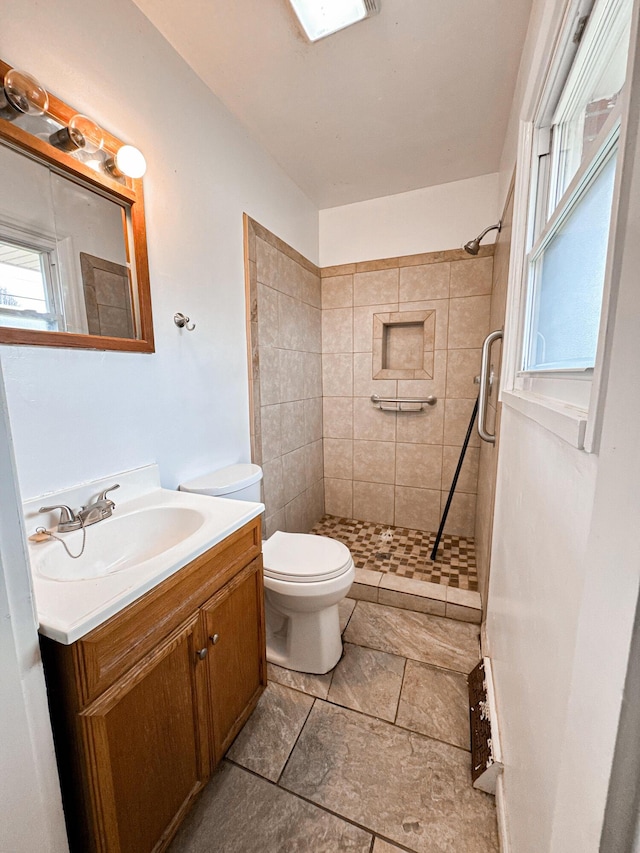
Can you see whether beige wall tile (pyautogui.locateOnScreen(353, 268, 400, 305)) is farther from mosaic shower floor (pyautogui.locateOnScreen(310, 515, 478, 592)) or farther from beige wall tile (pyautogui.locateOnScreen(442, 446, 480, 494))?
mosaic shower floor (pyautogui.locateOnScreen(310, 515, 478, 592))

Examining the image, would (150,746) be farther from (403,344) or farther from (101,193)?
(403,344)

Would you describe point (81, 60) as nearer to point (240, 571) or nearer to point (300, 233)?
point (300, 233)

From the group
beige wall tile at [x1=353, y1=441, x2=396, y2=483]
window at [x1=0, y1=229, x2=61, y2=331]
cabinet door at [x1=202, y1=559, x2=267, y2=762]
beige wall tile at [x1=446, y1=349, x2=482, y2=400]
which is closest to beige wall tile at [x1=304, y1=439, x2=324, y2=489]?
beige wall tile at [x1=353, y1=441, x2=396, y2=483]

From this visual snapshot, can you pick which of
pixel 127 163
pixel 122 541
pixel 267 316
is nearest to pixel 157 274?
pixel 127 163

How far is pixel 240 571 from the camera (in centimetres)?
110

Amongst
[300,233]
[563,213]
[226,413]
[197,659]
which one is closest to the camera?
[563,213]

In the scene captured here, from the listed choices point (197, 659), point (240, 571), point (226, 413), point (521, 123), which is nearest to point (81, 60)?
point (226, 413)

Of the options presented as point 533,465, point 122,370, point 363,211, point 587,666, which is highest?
point 363,211

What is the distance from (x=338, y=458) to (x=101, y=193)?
7.05ft

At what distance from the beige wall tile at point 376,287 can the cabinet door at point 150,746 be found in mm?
2278

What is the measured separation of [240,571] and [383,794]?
79 centimetres

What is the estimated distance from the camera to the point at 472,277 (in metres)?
2.24

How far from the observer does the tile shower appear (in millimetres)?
2068

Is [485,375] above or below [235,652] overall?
above
